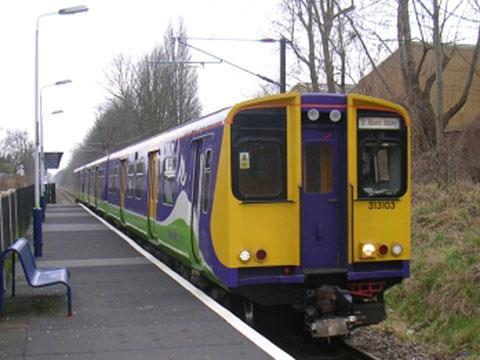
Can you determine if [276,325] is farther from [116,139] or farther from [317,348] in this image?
[116,139]

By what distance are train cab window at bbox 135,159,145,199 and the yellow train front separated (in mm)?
7094

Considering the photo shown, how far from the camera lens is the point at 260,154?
834 centimetres

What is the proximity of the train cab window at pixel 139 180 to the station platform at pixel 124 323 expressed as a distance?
154 inches

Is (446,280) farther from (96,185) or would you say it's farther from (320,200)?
(96,185)

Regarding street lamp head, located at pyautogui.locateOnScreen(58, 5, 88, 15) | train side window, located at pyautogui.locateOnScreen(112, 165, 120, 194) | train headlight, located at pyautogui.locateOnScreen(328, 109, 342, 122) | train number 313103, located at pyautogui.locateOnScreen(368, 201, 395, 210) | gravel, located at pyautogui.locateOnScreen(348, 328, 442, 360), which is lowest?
gravel, located at pyautogui.locateOnScreen(348, 328, 442, 360)

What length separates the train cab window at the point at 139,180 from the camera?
51.1 feet

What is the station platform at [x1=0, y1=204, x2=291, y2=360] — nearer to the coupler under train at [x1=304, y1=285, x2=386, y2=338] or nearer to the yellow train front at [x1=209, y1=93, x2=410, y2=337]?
the yellow train front at [x1=209, y1=93, x2=410, y2=337]

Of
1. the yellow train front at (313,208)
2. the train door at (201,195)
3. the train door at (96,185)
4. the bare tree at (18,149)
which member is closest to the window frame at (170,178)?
the train door at (201,195)

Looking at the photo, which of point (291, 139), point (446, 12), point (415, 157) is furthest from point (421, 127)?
point (291, 139)

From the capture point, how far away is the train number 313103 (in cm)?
862

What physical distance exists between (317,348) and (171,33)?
44268 millimetres

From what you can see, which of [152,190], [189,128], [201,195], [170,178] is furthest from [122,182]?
[201,195]

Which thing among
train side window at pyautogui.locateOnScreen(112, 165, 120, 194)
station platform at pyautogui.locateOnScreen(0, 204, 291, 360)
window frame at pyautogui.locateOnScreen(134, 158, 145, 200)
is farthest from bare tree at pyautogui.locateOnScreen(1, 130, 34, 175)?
station platform at pyautogui.locateOnScreen(0, 204, 291, 360)

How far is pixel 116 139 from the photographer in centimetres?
6303
